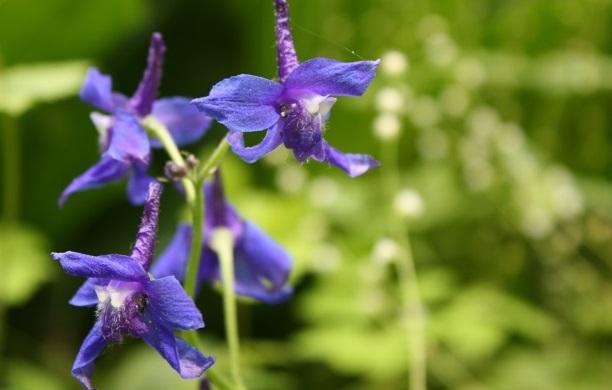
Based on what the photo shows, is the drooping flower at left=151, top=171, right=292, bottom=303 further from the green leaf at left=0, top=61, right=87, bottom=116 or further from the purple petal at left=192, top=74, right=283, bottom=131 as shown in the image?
the green leaf at left=0, top=61, right=87, bottom=116

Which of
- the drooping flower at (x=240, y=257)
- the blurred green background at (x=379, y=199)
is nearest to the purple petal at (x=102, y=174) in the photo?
the drooping flower at (x=240, y=257)

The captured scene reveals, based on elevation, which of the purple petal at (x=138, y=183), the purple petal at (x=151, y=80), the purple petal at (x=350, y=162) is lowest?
the purple petal at (x=138, y=183)

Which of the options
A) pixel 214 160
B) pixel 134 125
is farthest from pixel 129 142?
pixel 214 160

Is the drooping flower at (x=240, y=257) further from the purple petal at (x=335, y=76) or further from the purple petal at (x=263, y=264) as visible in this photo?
the purple petal at (x=335, y=76)

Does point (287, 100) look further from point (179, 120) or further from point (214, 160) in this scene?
point (179, 120)

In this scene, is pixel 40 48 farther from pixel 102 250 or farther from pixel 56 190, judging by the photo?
pixel 102 250

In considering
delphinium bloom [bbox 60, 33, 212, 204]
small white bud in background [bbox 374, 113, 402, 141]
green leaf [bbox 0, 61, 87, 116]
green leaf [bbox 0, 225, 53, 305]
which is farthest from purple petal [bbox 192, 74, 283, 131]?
green leaf [bbox 0, 225, 53, 305]

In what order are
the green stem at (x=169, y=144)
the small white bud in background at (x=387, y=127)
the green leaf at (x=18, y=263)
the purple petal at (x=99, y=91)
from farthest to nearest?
the green leaf at (x=18, y=263) → the small white bud in background at (x=387, y=127) → the purple petal at (x=99, y=91) → the green stem at (x=169, y=144)

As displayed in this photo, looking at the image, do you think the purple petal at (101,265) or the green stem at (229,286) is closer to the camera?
the purple petal at (101,265)
